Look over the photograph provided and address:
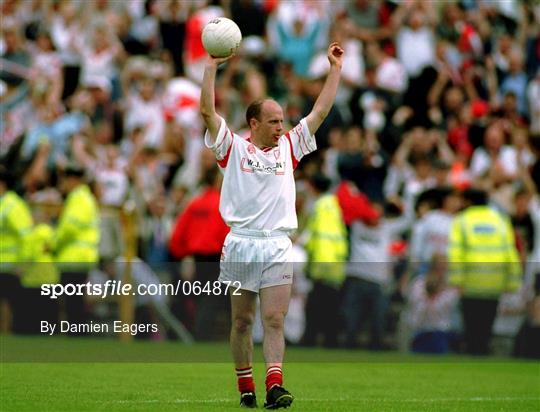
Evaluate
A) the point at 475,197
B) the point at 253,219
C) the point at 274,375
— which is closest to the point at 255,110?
the point at 253,219

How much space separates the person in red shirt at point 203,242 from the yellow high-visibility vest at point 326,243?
49.2 inches

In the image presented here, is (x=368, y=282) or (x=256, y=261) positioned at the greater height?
(x=256, y=261)

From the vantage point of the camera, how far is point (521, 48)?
2688 cm

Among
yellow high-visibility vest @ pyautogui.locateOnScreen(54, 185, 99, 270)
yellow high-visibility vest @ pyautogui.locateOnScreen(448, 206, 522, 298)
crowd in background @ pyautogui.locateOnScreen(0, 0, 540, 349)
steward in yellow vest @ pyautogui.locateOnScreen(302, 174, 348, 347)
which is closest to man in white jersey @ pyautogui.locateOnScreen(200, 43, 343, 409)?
yellow high-visibility vest @ pyautogui.locateOnScreen(448, 206, 522, 298)

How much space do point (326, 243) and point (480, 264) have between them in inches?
86.4

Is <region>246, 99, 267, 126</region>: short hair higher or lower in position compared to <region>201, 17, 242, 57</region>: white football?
lower

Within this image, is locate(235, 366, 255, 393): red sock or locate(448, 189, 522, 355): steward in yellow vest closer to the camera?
locate(235, 366, 255, 393): red sock

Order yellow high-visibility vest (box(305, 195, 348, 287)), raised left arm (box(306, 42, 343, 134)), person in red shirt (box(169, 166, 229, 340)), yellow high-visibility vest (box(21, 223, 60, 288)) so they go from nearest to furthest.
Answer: raised left arm (box(306, 42, 343, 134)), yellow high-visibility vest (box(21, 223, 60, 288)), person in red shirt (box(169, 166, 229, 340)), yellow high-visibility vest (box(305, 195, 348, 287))

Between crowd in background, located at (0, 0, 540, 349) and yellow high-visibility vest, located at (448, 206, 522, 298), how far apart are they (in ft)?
0.89

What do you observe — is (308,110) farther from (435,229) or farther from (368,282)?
(368,282)

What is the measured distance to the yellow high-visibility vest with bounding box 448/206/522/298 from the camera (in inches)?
786

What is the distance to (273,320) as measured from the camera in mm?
11805

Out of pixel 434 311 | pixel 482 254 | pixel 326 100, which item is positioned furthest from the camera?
pixel 434 311

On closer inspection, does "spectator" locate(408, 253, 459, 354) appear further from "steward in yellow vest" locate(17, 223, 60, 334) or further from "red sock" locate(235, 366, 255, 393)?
"red sock" locate(235, 366, 255, 393)
